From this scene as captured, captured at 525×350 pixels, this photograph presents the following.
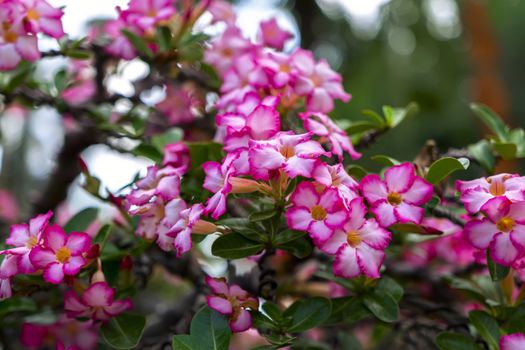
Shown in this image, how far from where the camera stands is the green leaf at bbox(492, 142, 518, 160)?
2.43 ft

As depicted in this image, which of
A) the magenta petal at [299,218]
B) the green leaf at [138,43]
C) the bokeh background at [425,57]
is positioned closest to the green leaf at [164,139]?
the green leaf at [138,43]

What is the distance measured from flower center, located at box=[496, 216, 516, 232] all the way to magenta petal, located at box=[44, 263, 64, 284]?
1.31ft

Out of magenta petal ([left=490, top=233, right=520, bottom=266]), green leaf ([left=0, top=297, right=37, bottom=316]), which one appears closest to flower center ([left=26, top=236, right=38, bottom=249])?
green leaf ([left=0, top=297, right=37, bottom=316])

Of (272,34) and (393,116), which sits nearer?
(393,116)

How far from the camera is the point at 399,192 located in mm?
609

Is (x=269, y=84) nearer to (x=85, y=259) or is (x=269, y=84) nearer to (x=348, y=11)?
(x=85, y=259)

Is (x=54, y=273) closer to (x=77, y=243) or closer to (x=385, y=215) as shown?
(x=77, y=243)

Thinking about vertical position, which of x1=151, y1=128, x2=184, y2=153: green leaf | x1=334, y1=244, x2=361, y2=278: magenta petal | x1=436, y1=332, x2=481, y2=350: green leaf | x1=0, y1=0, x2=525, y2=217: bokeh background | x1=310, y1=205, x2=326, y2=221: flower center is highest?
x1=310, y1=205, x2=326, y2=221: flower center

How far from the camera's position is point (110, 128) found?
2.93 ft

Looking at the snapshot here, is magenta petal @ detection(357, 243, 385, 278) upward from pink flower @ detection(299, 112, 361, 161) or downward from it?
downward

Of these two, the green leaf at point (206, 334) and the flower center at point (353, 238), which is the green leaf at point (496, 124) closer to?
the flower center at point (353, 238)

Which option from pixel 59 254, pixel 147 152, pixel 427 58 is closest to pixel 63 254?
pixel 59 254

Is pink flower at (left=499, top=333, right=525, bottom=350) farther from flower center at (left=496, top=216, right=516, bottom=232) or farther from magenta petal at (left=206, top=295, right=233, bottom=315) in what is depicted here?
magenta petal at (left=206, top=295, right=233, bottom=315)

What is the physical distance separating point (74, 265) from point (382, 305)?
306 millimetres
